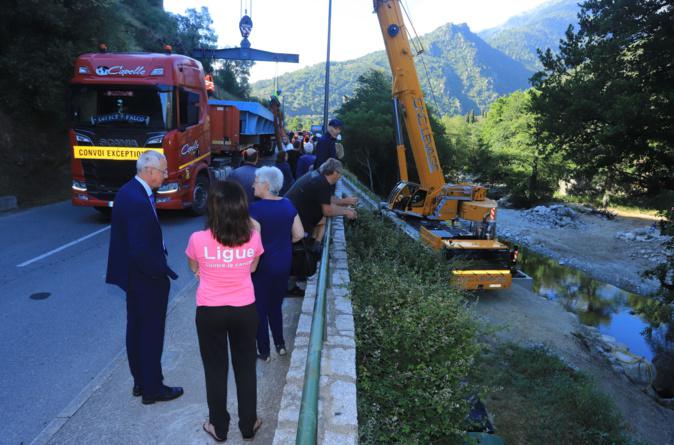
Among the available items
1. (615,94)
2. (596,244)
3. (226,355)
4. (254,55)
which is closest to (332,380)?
(226,355)

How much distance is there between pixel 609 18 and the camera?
10758mm

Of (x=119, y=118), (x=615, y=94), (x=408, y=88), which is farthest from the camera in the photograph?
(x=408, y=88)

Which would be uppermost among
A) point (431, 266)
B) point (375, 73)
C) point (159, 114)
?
point (375, 73)

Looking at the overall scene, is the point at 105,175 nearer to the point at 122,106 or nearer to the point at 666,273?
the point at 122,106

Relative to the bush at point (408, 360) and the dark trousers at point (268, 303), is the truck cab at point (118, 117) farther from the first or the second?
the dark trousers at point (268, 303)

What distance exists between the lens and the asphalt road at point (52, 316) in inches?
145

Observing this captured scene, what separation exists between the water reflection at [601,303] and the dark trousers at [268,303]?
13.6 meters

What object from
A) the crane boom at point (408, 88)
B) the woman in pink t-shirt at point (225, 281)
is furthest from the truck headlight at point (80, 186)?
the crane boom at point (408, 88)

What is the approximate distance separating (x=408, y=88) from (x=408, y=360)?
9.64 meters

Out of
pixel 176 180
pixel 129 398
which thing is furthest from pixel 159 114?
pixel 129 398

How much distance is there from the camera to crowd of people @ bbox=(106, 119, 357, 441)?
2.75m

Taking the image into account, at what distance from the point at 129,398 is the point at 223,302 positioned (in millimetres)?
1651

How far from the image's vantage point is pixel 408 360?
408cm

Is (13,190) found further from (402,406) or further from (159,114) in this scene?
(402,406)
